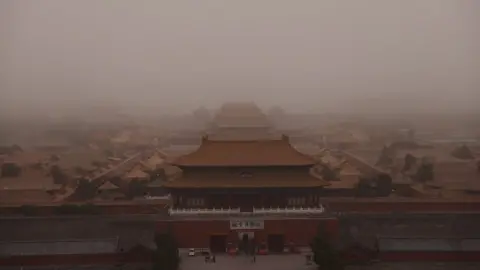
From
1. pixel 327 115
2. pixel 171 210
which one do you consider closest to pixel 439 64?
pixel 327 115

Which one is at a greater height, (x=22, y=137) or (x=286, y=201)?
(x=22, y=137)

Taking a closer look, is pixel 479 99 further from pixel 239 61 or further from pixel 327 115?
pixel 239 61

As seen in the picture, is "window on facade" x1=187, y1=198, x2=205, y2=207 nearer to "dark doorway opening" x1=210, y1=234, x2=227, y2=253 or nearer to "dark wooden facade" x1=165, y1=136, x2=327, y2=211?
"dark wooden facade" x1=165, y1=136, x2=327, y2=211

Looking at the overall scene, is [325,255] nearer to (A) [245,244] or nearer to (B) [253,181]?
(A) [245,244]

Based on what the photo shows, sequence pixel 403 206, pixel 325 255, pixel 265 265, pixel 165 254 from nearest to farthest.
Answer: pixel 325 255, pixel 165 254, pixel 265 265, pixel 403 206

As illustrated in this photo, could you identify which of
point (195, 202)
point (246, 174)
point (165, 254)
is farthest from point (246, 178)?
point (165, 254)

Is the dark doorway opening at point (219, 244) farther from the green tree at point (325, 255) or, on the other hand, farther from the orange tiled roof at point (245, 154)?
the green tree at point (325, 255)

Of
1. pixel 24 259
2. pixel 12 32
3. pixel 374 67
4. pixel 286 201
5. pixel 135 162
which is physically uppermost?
pixel 12 32

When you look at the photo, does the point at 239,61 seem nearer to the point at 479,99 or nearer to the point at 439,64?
the point at 439,64
